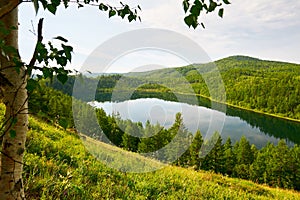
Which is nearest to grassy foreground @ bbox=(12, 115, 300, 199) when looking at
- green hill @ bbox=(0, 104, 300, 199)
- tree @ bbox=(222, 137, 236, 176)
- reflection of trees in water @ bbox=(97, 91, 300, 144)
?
green hill @ bbox=(0, 104, 300, 199)

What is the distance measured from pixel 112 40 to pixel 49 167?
241 cm

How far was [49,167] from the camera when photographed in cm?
468

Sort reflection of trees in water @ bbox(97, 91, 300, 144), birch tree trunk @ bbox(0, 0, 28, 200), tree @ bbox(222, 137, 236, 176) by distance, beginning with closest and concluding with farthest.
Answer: birch tree trunk @ bbox(0, 0, 28, 200) < tree @ bbox(222, 137, 236, 176) < reflection of trees in water @ bbox(97, 91, 300, 144)

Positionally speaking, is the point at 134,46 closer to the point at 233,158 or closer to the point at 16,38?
the point at 16,38

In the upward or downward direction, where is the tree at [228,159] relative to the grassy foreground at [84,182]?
downward

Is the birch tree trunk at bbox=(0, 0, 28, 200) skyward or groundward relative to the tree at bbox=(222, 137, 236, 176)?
skyward

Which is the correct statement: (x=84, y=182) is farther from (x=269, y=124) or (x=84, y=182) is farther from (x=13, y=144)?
(x=269, y=124)

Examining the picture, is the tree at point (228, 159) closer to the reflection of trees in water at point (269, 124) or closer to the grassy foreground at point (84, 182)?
the reflection of trees in water at point (269, 124)

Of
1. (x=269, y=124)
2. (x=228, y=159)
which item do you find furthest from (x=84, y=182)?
(x=269, y=124)

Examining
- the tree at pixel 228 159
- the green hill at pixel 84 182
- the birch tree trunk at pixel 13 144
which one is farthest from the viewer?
the tree at pixel 228 159

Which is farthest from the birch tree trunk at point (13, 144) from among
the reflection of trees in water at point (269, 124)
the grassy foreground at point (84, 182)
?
the reflection of trees in water at point (269, 124)

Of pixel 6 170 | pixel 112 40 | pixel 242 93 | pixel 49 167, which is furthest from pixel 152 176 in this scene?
pixel 242 93

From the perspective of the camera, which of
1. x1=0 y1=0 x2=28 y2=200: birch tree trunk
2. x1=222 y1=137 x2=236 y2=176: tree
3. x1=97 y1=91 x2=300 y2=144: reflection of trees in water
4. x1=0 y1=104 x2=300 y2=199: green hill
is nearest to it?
x1=0 y1=0 x2=28 y2=200: birch tree trunk

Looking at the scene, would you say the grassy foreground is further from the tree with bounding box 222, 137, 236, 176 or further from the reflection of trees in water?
the reflection of trees in water
